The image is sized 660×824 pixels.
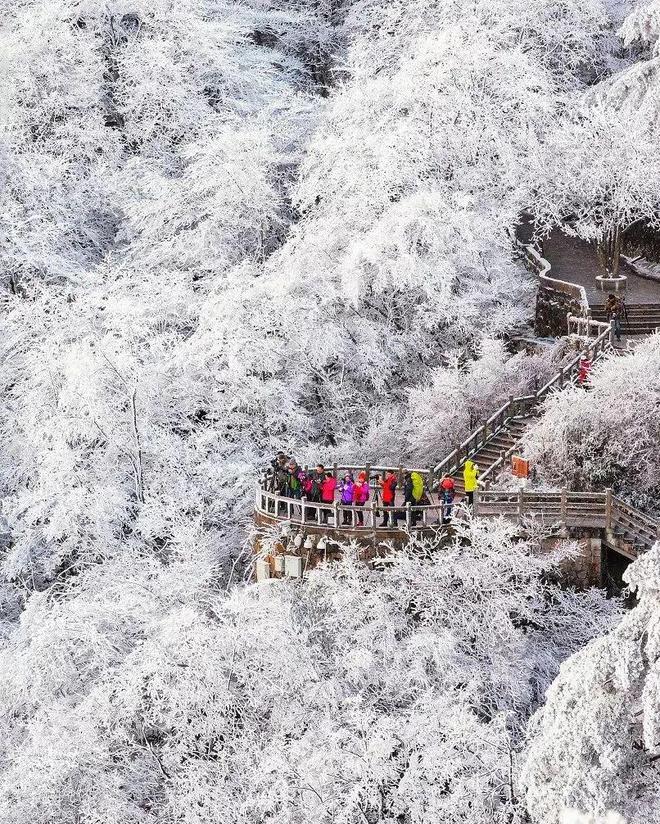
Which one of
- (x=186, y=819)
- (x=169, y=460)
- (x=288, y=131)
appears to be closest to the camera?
(x=186, y=819)

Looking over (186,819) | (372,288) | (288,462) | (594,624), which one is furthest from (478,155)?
(186,819)

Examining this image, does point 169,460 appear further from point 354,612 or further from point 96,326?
point 354,612

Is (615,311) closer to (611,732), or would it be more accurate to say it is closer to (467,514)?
(467,514)

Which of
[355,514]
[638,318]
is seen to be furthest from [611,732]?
[638,318]

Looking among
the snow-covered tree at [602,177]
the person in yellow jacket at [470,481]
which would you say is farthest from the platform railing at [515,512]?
the snow-covered tree at [602,177]

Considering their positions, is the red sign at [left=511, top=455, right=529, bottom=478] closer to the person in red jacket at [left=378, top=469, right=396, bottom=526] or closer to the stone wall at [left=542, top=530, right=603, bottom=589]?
the stone wall at [left=542, top=530, right=603, bottom=589]

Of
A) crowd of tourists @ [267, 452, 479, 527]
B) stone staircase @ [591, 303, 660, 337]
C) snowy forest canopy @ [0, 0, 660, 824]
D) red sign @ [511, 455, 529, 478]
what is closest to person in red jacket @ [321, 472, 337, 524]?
crowd of tourists @ [267, 452, 479, 527]
